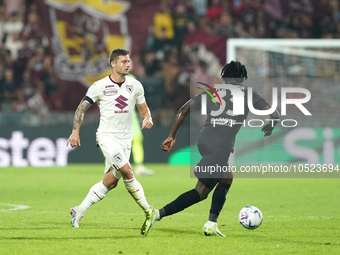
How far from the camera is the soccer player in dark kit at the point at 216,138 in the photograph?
235 inches

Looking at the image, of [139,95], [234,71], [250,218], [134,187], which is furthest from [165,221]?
[234,71]

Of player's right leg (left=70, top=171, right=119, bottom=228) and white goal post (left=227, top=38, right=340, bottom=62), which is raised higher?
white goal post (left=227, top=38, right=340, bottom=62)

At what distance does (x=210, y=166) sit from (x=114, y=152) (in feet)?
3.42

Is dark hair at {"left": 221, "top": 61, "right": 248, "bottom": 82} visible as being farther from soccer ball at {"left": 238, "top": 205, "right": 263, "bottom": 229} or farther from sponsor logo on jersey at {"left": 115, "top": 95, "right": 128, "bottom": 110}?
soccer ball at {"left": 238, "top": 205, "right": 263, "bottom": 229}

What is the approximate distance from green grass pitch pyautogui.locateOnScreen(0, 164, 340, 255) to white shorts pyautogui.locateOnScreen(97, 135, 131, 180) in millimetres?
661

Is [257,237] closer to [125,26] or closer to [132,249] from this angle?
[132,249]

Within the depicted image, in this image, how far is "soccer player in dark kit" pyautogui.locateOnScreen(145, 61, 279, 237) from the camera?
5973 millimetres

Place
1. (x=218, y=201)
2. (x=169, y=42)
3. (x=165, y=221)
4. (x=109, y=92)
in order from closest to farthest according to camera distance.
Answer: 1. (x=218, y=201)
2. (x=109, y=92)
3. (x=165, y=221)
4. (x=169, y=42)

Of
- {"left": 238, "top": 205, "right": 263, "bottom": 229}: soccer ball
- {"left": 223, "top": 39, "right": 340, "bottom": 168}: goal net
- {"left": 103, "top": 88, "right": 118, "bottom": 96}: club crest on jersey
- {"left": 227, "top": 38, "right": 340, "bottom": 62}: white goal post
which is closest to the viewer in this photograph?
{"left": 238, "top": 205, "right": 263, "bottom": 229}: soccer ball

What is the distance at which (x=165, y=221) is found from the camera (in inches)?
283

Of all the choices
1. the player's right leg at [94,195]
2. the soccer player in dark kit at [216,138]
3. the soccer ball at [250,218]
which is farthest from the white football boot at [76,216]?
the soccer ball at [250,218]

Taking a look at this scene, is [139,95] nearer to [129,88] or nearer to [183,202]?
[129,88]

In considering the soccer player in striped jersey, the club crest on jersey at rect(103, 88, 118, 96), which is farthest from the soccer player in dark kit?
the club crest on jersey at rect(103, 88, 118, 96)

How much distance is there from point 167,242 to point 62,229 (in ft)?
4.39
